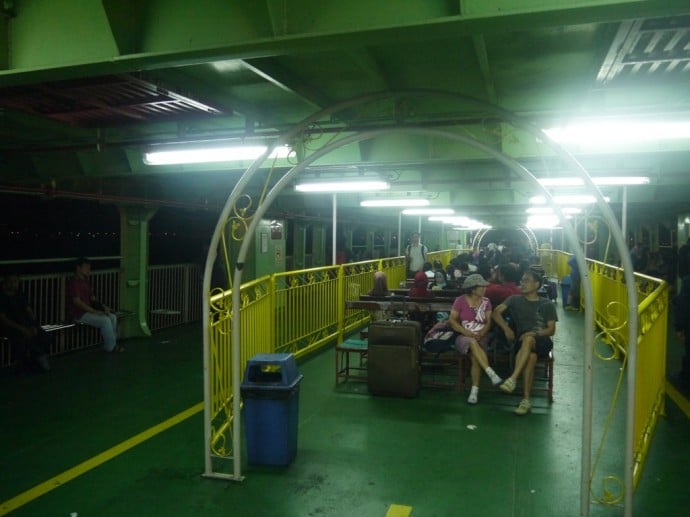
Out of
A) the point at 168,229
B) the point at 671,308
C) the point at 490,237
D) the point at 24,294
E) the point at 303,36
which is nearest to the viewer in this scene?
the point at 303,36

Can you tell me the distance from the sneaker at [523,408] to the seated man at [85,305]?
6842mm

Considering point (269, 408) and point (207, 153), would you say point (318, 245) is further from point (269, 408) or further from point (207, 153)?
point (269, 408)

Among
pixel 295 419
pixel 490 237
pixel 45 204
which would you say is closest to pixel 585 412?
pixel 295 419

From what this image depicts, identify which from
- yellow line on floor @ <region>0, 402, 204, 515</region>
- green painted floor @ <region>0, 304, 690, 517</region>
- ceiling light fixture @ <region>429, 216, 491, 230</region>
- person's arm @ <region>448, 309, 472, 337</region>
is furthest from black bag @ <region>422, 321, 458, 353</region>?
ceiling light fixture @ <region>429, 216, 491, 230</region>

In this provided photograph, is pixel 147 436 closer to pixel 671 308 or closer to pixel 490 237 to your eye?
pixel 671 308

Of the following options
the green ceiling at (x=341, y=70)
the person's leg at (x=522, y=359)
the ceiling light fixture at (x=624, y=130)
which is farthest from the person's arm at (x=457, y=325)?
the ceiling light fixture at (x=624, y=130)

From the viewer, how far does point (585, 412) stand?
380cm

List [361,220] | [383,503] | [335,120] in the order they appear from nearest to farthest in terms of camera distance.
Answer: [383,503] < [335,120] < [361,220]

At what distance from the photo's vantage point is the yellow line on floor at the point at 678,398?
6336 mm

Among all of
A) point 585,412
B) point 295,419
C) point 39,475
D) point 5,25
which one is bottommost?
point 39,475

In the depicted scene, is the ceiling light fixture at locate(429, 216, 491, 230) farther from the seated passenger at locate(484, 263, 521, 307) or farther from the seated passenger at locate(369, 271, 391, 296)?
the seated passenger at locate(484, 263, 521, 307)

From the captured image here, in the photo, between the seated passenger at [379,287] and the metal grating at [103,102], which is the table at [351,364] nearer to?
the seated passenger at [379,287]

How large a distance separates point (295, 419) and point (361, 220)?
1873cm

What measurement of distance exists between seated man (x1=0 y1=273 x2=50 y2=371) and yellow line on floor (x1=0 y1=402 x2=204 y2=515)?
319cm
